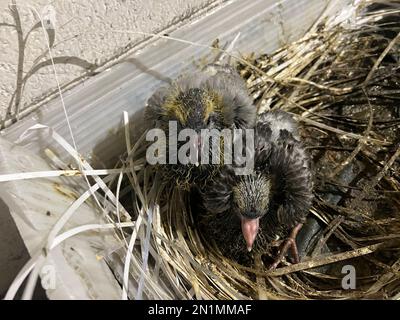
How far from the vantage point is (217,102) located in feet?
4.33

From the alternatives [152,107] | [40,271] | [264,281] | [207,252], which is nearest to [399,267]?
[264,281]

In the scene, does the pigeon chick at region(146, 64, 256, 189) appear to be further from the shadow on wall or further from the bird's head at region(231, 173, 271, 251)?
the shadow on wall

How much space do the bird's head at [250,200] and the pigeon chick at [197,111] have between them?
0.32ft

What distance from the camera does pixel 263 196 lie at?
1245mm

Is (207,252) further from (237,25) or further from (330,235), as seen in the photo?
(237,25)

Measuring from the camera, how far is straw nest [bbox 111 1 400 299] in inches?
53.9

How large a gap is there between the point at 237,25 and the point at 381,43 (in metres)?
0.60

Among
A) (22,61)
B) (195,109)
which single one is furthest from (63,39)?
(195,109)

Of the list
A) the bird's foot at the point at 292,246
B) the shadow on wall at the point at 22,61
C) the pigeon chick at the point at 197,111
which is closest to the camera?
the shadow on wall at the point at 22,61

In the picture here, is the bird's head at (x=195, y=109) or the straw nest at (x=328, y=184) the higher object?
the bird's head at (x=195, y=109)

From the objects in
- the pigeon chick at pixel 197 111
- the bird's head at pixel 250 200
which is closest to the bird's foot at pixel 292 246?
the bird's head at pixel 250 200

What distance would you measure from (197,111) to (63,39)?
0.39 meters

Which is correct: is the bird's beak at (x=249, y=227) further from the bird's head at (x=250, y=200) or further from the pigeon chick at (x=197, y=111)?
the pigeon chick at (x=197, y=111)

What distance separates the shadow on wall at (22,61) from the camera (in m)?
1.16
